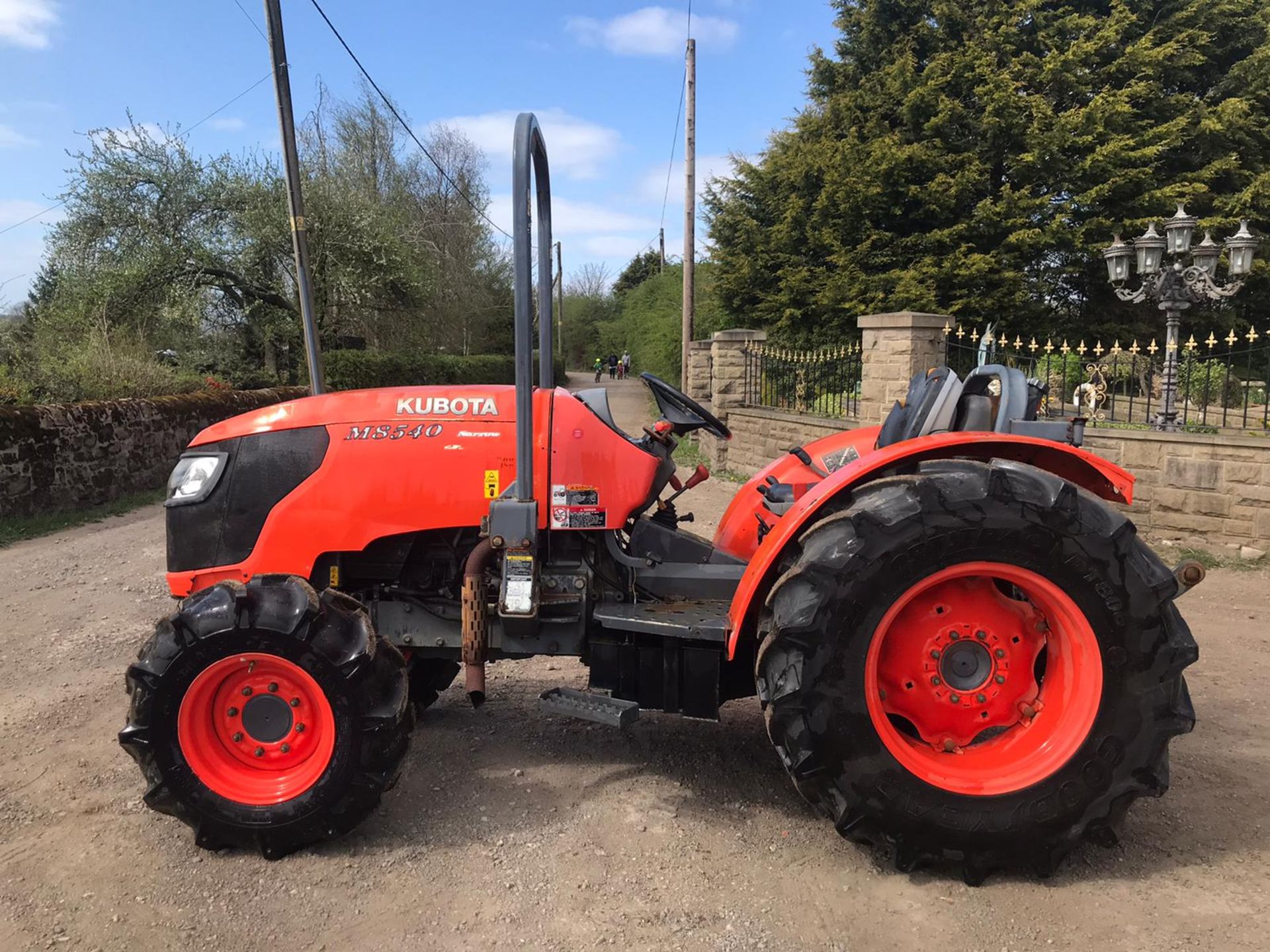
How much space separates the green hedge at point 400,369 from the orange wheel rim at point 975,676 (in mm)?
15052

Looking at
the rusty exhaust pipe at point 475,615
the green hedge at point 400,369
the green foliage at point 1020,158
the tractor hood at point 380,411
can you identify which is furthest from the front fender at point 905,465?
the green hedge at point 400,369

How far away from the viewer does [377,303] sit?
827 inches

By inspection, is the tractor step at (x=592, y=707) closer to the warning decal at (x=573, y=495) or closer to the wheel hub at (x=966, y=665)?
the warning decal at (x=573, y=495)

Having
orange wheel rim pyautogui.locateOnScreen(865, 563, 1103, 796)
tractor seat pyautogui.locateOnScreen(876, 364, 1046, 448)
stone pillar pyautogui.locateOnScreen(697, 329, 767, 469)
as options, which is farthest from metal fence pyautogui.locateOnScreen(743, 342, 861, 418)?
orange wheel rim pyautogui.locateOnScreen(865, 563, 1103, 796)

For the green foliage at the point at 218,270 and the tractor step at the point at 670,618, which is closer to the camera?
the tractor step at the point at 670,618

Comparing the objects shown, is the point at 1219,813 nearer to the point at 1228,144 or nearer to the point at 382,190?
the point at 1228,144

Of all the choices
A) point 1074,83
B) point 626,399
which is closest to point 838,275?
point 1074,83

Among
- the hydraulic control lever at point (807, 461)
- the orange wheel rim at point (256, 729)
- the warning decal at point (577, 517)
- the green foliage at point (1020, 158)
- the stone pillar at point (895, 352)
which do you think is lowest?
the orange wheel rim at point (256, 729)

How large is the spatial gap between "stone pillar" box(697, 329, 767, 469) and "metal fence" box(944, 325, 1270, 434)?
2.80 meters

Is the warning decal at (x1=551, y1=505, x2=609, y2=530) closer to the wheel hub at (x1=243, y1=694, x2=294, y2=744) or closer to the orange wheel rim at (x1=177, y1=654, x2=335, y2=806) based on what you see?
the orange wheel rim at (x1=177, y1=654, x2=335, y2=806)

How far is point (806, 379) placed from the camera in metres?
9.59

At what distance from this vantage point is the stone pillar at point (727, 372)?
11000 millimetres

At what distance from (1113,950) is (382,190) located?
1207 inches

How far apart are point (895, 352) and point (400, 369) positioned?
15633 mm
